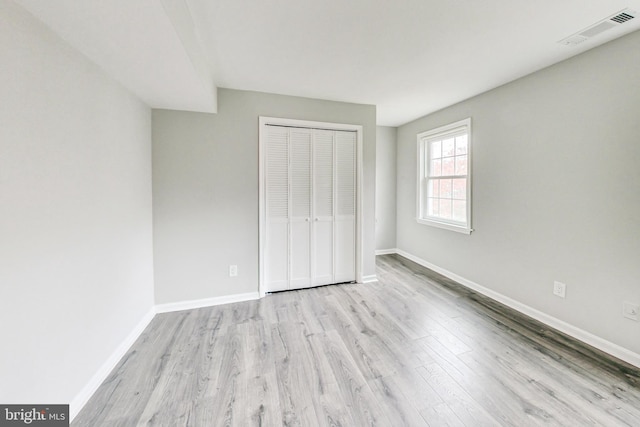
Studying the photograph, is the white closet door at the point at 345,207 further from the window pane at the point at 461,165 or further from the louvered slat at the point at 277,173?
the window pane at the point at 461,165

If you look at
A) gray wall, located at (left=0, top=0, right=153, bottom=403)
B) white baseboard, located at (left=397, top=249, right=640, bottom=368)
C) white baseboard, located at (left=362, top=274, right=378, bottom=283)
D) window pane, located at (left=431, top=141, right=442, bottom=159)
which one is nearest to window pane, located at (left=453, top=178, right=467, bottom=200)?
window pane, located at (left=431, top=141, right=442, bottom=159)

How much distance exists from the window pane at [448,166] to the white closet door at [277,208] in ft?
7.81

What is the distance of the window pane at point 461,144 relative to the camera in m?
3.40

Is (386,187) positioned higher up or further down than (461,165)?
further down

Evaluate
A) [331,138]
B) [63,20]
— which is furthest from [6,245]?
[331,138]

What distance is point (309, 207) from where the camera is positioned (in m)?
3.18

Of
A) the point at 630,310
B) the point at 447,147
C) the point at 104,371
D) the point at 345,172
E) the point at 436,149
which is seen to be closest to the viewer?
Result: the point at 104,371

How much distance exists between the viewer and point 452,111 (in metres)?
3.45

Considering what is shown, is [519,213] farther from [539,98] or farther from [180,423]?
[180,423]

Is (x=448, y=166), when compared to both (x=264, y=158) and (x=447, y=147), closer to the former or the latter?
(x=447, y=147)

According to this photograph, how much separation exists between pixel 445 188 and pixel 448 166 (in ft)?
1.07

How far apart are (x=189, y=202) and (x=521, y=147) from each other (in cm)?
353

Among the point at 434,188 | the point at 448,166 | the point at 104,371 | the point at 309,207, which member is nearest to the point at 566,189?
the point at 448,166

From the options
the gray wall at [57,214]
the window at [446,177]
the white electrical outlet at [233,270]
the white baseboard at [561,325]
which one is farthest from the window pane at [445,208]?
the gray wall at [57,214]
